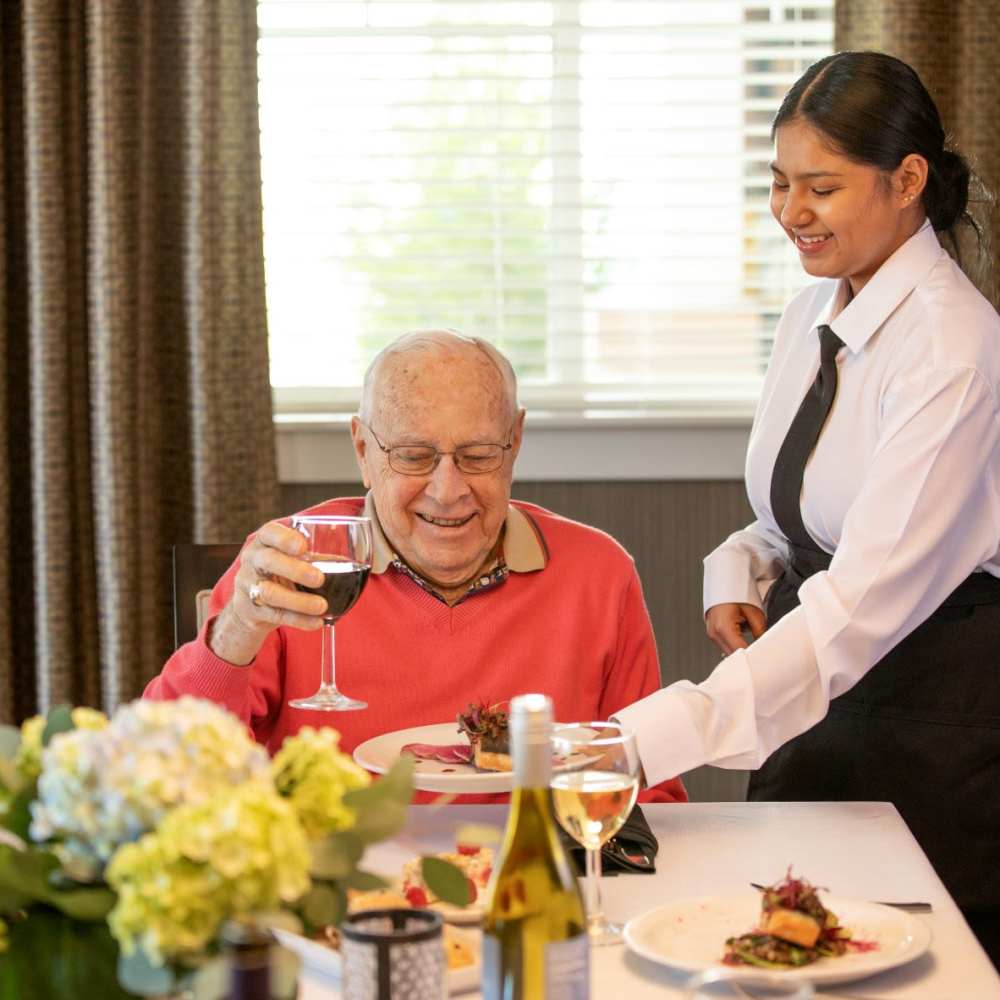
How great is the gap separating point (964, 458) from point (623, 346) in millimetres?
1608

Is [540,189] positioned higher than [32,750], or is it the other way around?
[540,189]

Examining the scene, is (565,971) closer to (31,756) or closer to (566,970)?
(566,970)

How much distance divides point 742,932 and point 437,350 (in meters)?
1.03

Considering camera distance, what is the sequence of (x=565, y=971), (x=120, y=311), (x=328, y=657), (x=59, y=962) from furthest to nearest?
1. (x=120, y=311)
2. (x=328, y=657)
3. (x=565, y=971)
4. (x=59, y=962)

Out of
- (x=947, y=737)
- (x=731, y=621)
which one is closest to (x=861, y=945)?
(x=947, y=737)

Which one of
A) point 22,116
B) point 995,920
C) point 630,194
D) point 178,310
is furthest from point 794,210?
point 22,116

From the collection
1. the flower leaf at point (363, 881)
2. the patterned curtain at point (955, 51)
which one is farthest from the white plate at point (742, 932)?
the patterned curtain at point (955, 51)

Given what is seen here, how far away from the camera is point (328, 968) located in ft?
4.15

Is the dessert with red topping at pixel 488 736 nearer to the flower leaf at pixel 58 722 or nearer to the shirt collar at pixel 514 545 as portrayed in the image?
the shirt collar at pixel 514 545

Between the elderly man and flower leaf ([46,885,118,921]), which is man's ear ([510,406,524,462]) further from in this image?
flower leaf ([46,885,118,921])

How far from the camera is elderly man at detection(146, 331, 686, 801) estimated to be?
2123 millimetres

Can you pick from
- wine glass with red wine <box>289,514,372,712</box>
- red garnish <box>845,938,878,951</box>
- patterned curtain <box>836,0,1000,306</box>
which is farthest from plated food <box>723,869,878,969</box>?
patterned curtain <box>836,0,1000,306</box>

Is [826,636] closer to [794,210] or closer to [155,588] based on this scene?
[794,210]

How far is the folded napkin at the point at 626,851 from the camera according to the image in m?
1.62
